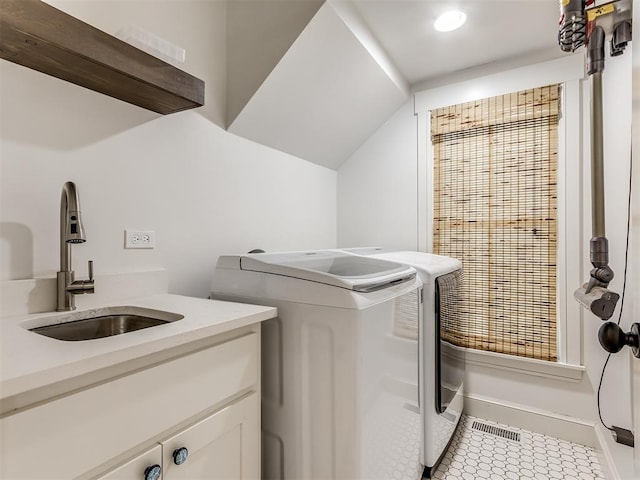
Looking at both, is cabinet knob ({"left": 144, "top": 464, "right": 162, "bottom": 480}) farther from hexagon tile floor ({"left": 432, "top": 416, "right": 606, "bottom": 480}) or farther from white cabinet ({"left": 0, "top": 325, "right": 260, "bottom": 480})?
hexagon tile floor ({"left": 432, "top": 416, "right": 606, "bottom": 480})

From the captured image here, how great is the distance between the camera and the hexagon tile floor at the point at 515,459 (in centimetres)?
181

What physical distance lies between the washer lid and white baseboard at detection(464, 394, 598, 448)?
1443 millimetres

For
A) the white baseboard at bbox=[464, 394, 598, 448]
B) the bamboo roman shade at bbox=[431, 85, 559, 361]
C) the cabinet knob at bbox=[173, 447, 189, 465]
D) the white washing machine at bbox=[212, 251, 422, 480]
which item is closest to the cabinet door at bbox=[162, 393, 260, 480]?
the cabinet knob at bbox=[173, 447, 189, 465]

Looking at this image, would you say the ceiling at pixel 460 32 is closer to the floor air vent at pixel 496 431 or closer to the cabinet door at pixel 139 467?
the cabinet door at pixel 139 467

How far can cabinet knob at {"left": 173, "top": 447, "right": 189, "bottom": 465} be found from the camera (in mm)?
892

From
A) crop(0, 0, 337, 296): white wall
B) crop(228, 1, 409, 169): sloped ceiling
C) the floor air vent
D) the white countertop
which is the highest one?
crop(228, 1, 409, 169): sloped ceiling

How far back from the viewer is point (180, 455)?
35.4 inches

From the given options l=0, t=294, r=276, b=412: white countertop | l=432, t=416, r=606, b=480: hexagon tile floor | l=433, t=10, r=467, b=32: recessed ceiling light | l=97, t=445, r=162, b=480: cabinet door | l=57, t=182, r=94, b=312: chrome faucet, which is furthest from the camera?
l=433, t=10, r=467, b=32: recessed ceiling light

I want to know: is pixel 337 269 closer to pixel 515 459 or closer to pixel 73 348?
pixel 73 348

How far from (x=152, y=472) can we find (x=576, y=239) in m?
2.47

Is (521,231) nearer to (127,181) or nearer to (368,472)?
(368,472)

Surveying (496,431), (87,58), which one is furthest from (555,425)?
(87,58)

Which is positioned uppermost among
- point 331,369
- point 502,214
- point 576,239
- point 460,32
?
point 460,32

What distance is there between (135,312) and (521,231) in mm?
2309
